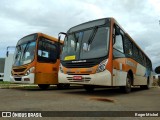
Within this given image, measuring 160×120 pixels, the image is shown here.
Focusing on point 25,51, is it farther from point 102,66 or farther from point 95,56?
point 102,66

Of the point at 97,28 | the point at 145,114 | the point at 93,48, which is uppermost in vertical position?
the point at 97,28

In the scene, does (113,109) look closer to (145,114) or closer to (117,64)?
(145,114)

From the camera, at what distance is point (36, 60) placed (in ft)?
46.2

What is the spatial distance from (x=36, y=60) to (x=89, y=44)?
12.5ft

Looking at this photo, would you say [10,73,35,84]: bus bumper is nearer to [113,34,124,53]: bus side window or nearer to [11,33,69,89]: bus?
[11,33,69,89]: bus

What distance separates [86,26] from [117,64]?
2.15 m

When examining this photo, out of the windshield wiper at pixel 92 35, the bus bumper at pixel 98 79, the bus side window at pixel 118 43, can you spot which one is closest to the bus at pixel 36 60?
the windshield wiper at pixel 92 35

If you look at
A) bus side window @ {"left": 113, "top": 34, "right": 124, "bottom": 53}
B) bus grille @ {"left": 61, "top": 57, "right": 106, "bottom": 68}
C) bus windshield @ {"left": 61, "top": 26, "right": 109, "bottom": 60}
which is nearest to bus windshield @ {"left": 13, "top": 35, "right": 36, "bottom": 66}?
bus windshield @ {"left": 61, "top": 26, "right": 109, "bottom": 60}

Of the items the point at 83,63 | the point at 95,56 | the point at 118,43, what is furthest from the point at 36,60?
the point at 118,43

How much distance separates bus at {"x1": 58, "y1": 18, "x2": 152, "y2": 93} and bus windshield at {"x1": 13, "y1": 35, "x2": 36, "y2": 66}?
2441 millimetres

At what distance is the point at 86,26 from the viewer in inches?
478

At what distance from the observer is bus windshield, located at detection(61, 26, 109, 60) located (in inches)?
435

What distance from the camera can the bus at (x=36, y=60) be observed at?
551 inches

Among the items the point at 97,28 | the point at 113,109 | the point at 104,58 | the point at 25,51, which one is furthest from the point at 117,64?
the point at 25,51
